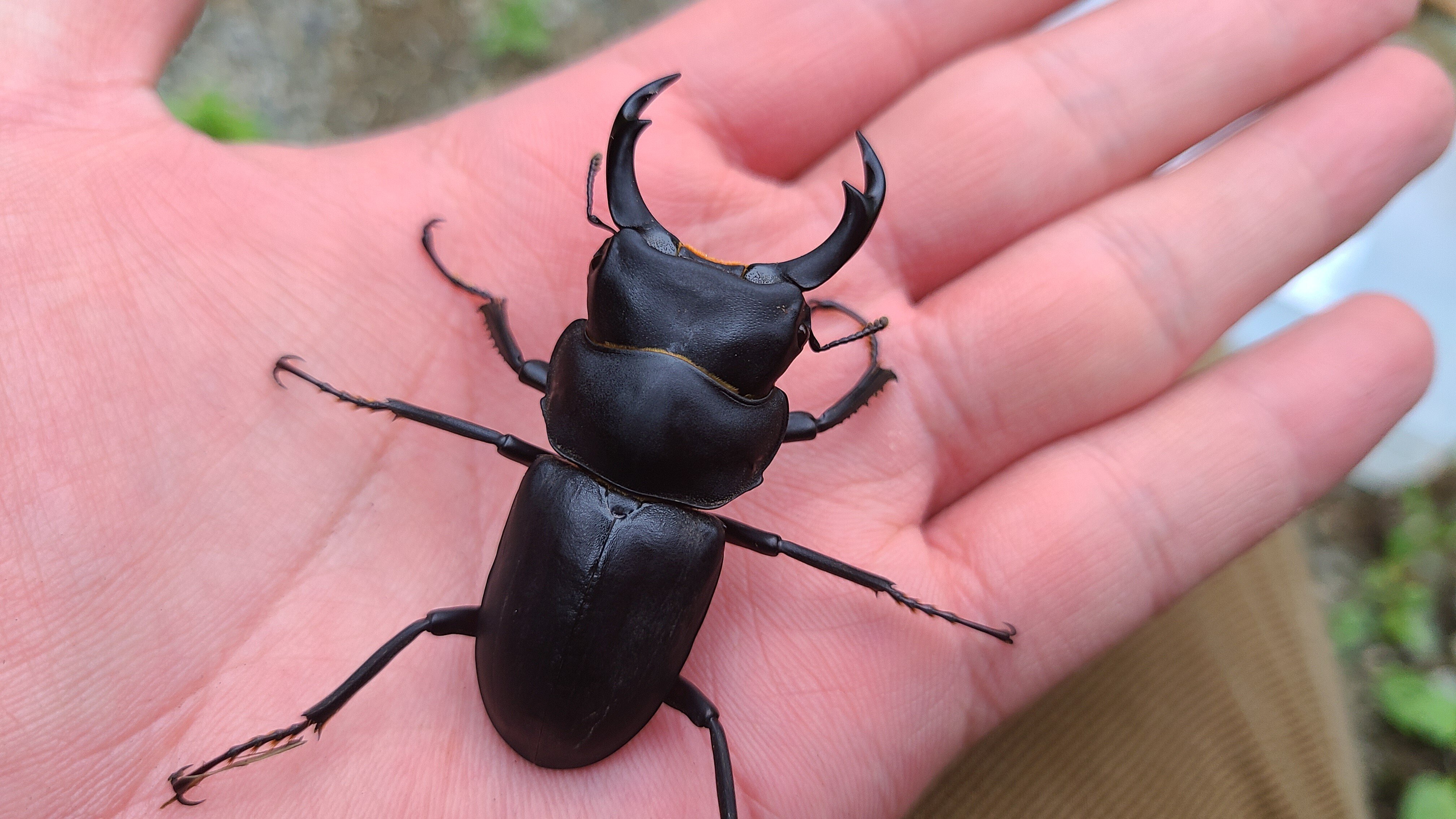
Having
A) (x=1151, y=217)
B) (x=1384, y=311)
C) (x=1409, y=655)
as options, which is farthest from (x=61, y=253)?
(x=1409, y=655)

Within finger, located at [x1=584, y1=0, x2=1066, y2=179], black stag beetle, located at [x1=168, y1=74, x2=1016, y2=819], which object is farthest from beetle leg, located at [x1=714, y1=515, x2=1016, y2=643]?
finger, located at [x1=584, y1=0, x2=1066, y2=179]

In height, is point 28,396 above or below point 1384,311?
above

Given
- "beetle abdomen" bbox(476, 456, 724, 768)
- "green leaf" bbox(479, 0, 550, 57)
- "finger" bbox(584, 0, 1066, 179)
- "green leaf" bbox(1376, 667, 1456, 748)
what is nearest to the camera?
"beetle abdomen" bbox(476, 456, 724, 768)

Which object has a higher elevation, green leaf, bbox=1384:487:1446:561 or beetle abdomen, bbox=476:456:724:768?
beetle abdomen, bbox=476:456:724:768

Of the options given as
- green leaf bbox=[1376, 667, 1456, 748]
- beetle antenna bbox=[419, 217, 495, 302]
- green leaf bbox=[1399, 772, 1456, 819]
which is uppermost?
beetle antenna bbox=[419, 217, 495, 302]

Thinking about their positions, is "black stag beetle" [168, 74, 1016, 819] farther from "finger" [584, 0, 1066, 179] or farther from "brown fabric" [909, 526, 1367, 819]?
"brown fabric" [909, 526, 1367, 819]

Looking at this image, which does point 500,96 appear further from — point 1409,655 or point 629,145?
point 1409,655

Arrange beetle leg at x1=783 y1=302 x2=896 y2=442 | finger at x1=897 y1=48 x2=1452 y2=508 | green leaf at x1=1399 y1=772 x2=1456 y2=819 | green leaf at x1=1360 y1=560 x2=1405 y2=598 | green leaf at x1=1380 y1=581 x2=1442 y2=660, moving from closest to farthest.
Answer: beetle leg at x1=783 y1=302 x2=896 y2=442 → finger at x1=897 y1=48 x2=1452 y2=508 → green leaf at x1=1399 y1=772 x2=1456 y2=819 → green leaf at x1=1380 y1=581 x2=1442 y2=660 → green leaf at x1=1360 y1=560 x2=1405 y2=598

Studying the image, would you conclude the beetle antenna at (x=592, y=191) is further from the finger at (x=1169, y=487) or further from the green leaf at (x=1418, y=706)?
the green leaf at (x=1418, y=706)
